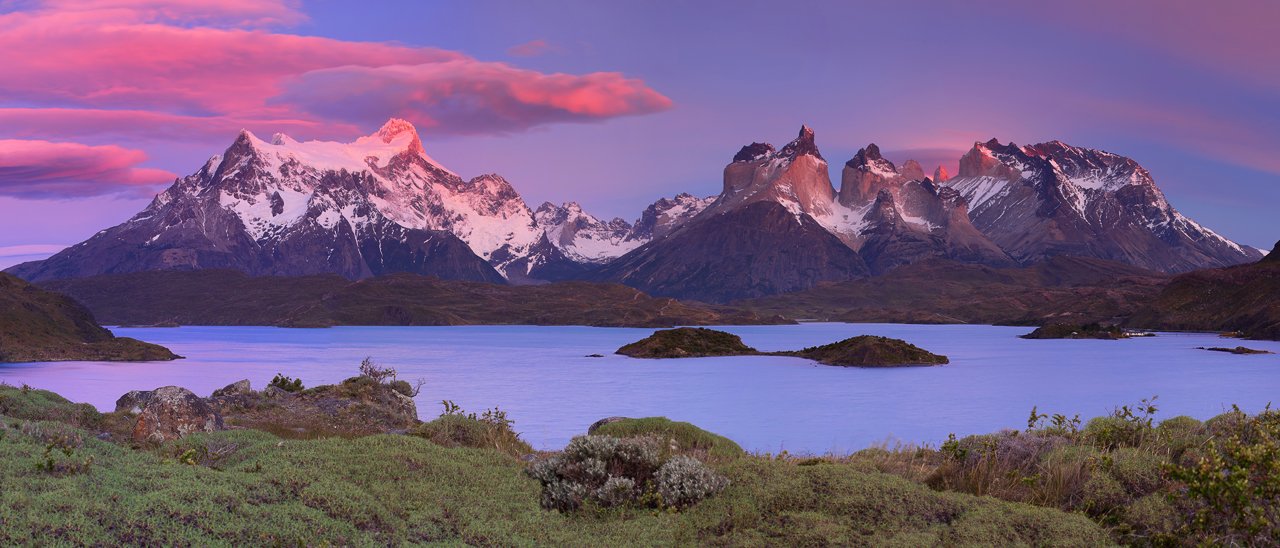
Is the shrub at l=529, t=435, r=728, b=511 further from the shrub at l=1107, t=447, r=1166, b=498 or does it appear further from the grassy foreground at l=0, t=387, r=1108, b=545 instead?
the shrub at l=1107, t=447, r=1166, b=498

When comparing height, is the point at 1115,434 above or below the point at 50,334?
above

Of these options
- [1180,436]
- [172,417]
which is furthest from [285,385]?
[1180,436]

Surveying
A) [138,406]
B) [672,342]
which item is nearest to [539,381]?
[672,342]

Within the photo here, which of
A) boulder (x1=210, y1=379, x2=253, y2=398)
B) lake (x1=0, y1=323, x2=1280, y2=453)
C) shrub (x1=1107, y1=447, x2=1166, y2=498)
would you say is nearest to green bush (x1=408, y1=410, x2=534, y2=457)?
shrub (x1=1107, y1=447, x2=1166, y2=498)

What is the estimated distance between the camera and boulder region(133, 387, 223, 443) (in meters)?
22.0

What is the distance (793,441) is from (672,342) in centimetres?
7769

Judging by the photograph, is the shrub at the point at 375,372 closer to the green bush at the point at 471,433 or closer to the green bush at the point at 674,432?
the green bush at the point at 471,433

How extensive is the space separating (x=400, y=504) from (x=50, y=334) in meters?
156

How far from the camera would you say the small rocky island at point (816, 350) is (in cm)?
11975

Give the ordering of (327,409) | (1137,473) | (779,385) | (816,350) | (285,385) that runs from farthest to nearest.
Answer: (816,350) → (779,385) → (285,385) → (327,409) → (1137,473)

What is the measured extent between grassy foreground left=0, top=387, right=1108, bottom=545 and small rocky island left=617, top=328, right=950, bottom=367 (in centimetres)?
10761

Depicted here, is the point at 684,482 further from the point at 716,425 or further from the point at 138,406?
the point at 716,425

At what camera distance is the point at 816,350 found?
135 metres

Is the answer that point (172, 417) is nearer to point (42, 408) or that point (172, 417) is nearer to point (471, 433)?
point (42, 408)
